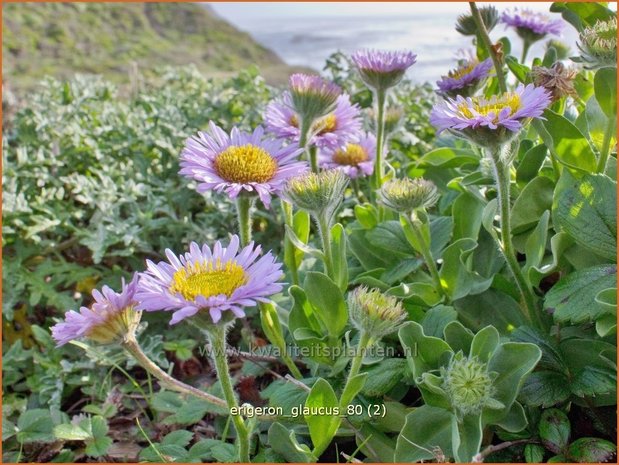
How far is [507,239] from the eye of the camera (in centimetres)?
163

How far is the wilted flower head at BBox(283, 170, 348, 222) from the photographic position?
161cm

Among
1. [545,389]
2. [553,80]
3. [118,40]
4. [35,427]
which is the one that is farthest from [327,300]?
[118,40]

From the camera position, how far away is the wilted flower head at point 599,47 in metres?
1.56

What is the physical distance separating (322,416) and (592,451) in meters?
0.53

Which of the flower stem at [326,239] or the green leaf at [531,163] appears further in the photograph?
the green leaf at [531,163]

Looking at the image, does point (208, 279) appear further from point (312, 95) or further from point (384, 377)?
point (312, 95)

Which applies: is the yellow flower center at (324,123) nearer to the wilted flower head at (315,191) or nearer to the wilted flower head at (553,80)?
the wilted flower head at (315,191)

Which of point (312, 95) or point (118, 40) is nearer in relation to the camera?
point (312, 95)

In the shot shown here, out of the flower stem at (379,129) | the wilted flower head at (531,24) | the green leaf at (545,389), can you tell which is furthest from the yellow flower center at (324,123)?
the green leaf at (545,389)

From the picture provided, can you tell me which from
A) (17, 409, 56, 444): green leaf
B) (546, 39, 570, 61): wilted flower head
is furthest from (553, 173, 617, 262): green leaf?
(17, 409, 56, 444): green leaf

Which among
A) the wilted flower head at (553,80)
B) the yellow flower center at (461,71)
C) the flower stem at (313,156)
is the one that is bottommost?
the flower stem at (313,156)

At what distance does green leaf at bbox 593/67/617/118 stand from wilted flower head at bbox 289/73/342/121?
0.59m

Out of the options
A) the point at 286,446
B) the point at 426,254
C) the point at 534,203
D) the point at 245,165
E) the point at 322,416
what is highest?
the point at 245,165

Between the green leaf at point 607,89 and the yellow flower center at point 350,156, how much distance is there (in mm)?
799
